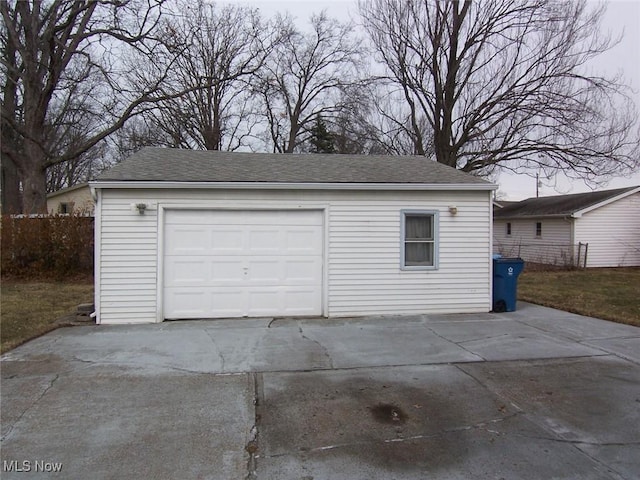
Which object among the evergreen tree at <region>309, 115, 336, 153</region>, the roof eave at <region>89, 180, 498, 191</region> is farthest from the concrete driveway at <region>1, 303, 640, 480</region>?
the evergreen tree at <region>309, 115, 336, 153</region>

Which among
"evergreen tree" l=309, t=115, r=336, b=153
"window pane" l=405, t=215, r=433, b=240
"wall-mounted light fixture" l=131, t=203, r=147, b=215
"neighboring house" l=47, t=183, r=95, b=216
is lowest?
"window pane" l=405, t=215, r=433, b=240

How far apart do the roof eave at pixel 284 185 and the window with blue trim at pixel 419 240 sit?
0.58 meters

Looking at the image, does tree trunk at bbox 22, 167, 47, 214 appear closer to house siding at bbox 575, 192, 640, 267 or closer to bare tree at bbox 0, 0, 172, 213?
bare tree at bbox 0, 0, 172, 213

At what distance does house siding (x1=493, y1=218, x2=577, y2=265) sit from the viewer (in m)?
20.6

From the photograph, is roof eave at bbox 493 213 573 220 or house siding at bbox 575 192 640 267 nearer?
house siding at bbox 575 192 640 267

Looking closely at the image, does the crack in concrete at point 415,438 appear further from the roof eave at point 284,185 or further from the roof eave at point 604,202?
the roof eave at point 604,202

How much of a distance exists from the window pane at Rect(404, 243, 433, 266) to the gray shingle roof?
1.27 meters

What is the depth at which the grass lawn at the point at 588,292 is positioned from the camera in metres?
9.16

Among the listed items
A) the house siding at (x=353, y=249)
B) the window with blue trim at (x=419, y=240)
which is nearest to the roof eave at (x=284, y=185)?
the house siding at (x=353, y=249)

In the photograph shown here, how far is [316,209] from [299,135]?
22.1 metres

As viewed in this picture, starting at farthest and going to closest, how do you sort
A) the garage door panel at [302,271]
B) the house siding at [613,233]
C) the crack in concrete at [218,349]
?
the house siding at [613,233], the garage door panel at [302,271], the crack in concrete at [218,349]

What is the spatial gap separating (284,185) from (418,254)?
301cm

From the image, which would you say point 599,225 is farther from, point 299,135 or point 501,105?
point 299,135

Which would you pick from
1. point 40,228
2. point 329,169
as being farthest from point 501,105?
point 40,228
